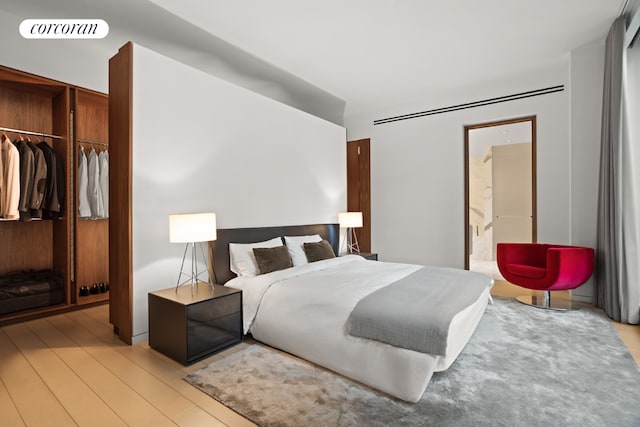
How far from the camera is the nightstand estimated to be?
8.03ft

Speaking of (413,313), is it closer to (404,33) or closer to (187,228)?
(187,228)

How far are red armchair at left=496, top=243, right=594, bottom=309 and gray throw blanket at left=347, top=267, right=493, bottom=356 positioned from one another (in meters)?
1.32

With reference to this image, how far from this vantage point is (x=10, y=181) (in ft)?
11.1

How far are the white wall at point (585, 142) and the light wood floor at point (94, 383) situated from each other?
1.26 m

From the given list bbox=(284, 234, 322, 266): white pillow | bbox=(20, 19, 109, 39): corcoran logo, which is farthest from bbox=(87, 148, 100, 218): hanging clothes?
bbox=(284, 234, 322, 266): white pillow

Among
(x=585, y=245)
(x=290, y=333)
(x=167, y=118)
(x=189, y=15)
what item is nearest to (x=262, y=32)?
(x=189, y=15)

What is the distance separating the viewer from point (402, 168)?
5.86m

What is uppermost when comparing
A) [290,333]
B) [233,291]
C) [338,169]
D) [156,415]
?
[338,169]

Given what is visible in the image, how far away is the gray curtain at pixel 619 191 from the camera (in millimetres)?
3295

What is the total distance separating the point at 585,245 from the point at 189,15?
204 inches

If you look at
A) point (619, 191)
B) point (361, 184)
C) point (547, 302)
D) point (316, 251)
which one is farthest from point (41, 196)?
point (619, 191)

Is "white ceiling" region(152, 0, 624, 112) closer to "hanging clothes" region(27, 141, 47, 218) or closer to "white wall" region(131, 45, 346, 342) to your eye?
"white wall" region(131, 45, 346, 342)

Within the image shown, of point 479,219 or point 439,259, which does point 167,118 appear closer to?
point 439,259

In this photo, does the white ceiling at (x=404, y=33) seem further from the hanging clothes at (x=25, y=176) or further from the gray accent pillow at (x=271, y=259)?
the gray accent pillow at (x=271, y=259)
